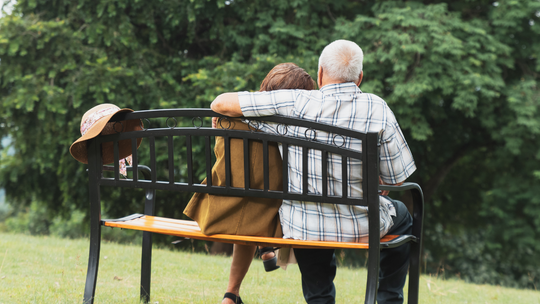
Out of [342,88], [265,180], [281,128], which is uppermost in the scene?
[342,88]

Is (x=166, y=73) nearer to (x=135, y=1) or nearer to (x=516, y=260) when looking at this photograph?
(x=135, y=1)

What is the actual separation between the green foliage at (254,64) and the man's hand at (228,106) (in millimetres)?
5251

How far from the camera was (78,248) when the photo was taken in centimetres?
478

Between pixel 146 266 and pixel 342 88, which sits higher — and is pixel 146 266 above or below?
below

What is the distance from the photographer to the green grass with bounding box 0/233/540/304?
296 cm

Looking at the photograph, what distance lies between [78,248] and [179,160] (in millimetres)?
3259

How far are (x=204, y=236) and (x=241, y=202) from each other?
23cm

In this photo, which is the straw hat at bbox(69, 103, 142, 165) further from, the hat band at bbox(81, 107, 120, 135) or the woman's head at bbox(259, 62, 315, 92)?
the woman's head at bbox(259, 62, 315, 92)

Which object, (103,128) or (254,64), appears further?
(254,64)

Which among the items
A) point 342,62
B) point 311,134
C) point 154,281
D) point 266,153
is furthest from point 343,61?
point 154,281

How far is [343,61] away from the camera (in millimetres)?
2137

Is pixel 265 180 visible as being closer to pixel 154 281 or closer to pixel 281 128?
pixel 281 128

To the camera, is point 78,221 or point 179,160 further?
point 78,221

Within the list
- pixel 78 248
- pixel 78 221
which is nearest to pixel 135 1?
pixel 78 248
